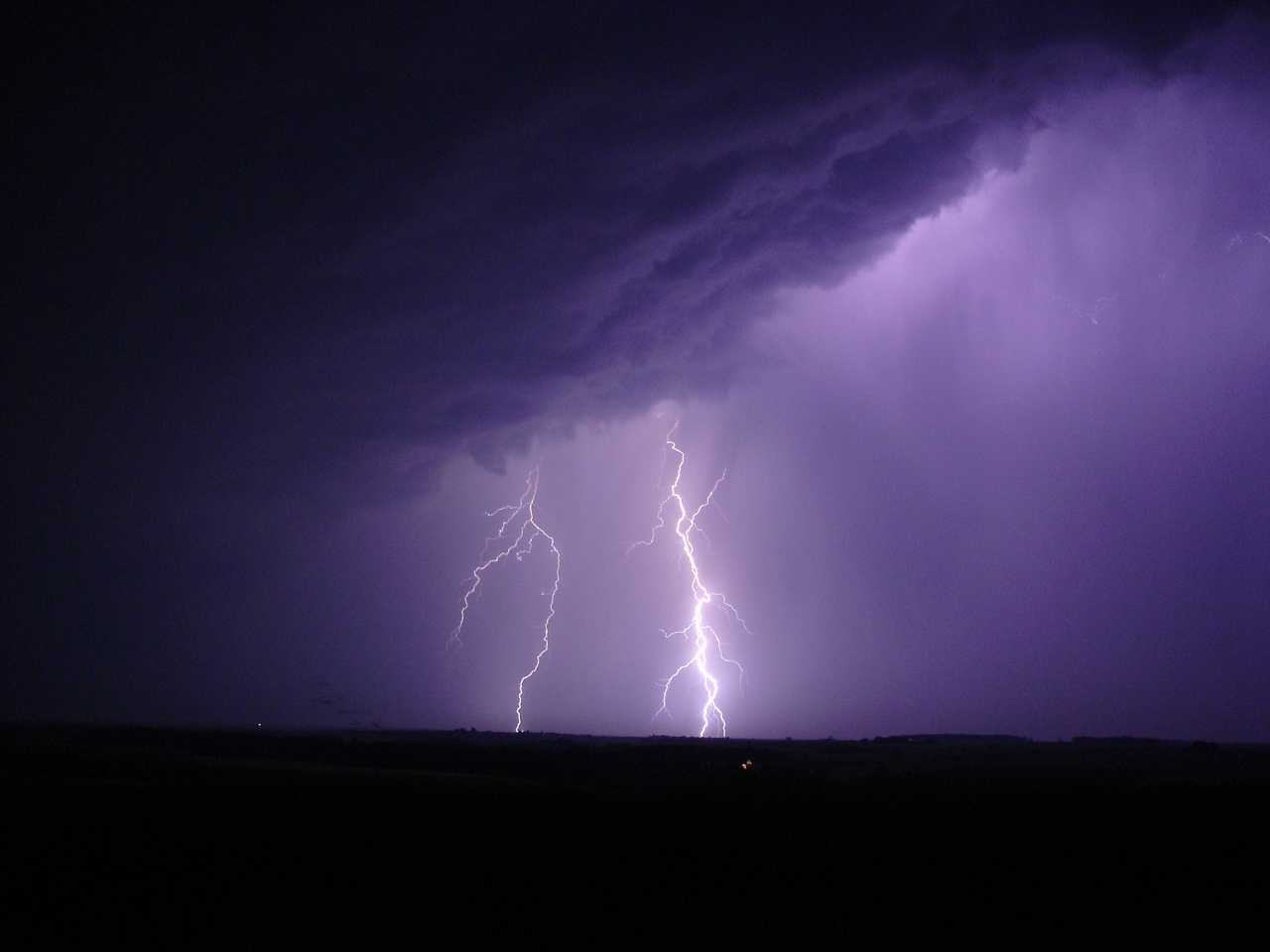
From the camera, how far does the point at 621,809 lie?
14.9m

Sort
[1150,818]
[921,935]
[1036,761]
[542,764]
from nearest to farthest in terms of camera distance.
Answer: [921,935] < [1150,818] < [1036,761] < [542,764]

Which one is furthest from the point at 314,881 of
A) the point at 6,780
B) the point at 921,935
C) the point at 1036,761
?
the point at 1036,761

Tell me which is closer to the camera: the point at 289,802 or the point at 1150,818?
the point at 1150,818

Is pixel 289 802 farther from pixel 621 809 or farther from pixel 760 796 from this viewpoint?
pixel 760 796

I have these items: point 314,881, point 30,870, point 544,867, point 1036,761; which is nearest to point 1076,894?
point 544,867

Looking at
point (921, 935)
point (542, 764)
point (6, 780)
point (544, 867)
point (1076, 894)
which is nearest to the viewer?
point (921, 935)

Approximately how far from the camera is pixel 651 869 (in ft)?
35.1

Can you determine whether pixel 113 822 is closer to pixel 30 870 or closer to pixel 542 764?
pixel 30 870

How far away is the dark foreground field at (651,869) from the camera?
8.20 meters

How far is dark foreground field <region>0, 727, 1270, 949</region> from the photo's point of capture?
820cm

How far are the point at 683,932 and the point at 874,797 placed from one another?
8.98 m

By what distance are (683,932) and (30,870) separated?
8440mm

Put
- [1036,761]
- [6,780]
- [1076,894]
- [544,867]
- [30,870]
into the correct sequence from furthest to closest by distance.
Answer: [1036,761], [6,780], [544,867], [30,870], [1076,894]

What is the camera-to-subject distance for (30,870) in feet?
32.6
